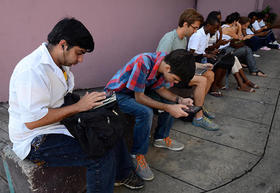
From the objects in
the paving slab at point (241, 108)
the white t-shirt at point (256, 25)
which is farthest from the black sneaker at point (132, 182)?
the white t-shirt at point (256, 25)

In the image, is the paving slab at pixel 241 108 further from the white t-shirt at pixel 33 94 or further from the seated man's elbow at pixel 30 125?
the seated man's elbow at pixel 30 125

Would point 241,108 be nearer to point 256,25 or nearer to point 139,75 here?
point 139,75

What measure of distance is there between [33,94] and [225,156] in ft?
7.38

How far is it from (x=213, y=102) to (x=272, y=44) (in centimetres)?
551

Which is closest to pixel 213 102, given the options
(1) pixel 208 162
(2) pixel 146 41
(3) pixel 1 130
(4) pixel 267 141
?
(4) pixel 267 141

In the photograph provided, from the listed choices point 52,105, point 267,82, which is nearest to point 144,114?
point 52,105

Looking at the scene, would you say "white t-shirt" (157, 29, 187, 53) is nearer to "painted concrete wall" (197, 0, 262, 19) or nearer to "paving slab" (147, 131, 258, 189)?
"paving slab" (147, 131, 258, 189)

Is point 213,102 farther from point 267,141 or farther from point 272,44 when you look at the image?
point 272,44

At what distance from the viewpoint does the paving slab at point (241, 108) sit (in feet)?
12.6

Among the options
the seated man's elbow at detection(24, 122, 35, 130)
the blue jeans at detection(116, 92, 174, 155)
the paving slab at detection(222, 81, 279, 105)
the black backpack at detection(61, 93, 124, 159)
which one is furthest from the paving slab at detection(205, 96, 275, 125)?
the seated man's elbow at detection(24, 122, 35, 130)

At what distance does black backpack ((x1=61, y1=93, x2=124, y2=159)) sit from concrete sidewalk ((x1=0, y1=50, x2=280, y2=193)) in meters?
0.83

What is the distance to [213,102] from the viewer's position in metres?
4.36

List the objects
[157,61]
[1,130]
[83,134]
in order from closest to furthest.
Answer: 1. [83,134]
2. [157,61]
3. [1,130]

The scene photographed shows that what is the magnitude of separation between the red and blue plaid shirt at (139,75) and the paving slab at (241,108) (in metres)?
1.81
